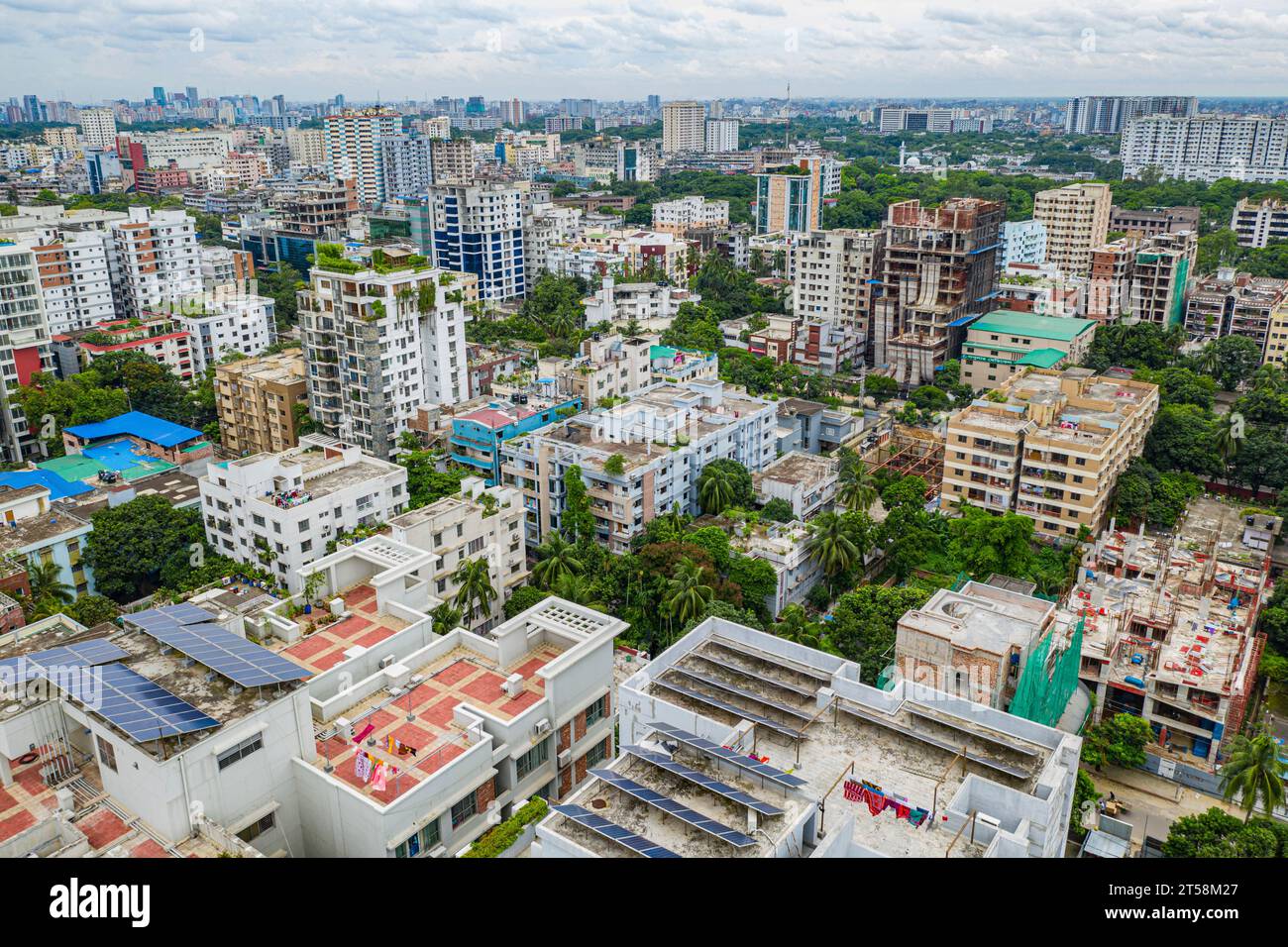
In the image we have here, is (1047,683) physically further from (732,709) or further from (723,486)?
(723,486)

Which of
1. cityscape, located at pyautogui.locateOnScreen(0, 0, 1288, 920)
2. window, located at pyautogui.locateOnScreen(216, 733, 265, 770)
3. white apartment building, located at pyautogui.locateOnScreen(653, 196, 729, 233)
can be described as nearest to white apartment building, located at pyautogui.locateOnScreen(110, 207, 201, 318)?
cityscape, located at pyautogui.locateOnScreen(0, 0, 1288, 920)

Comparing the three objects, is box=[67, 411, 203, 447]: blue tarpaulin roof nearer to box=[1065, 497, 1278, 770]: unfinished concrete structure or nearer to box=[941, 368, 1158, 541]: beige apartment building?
box=[941, 368, 1158, 541]: beige apartment building

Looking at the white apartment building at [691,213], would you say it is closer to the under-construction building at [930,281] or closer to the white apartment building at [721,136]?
the under-construction building at [930,281]

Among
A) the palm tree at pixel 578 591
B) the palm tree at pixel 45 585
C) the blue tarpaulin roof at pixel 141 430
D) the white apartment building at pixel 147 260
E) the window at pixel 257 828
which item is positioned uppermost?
the white apartment building at pixel 147 260

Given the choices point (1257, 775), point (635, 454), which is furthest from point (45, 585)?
point (1257, 775)

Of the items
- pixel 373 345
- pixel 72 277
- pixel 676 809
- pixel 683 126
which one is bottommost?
pixel 676 809

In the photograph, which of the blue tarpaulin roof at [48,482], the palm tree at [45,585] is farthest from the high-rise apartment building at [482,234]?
the palm tree at [45,585]

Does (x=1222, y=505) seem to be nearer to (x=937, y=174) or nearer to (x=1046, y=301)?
(x=1046, y=301)
